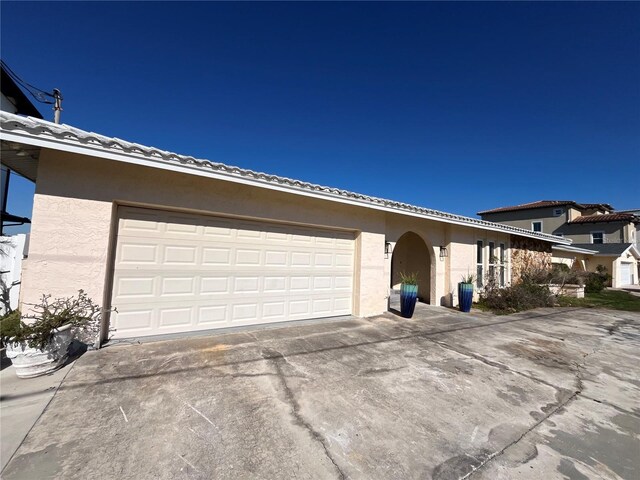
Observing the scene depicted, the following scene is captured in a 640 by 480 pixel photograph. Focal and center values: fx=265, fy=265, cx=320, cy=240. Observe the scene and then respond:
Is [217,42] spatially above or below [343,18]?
below

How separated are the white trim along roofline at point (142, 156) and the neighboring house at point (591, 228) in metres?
24.4

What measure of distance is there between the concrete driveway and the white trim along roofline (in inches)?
120

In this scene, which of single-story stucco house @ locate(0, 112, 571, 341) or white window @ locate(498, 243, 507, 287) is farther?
white window @ locate(498, 243, 507, 287)

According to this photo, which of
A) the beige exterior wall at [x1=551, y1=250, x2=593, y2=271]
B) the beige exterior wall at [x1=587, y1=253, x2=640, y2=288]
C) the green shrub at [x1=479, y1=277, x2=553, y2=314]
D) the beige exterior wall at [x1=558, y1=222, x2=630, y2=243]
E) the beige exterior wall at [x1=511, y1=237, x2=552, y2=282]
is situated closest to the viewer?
the green shrub at [x1=479, y1=277, x2=553, y2=314]

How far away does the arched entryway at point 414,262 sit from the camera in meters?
10.6

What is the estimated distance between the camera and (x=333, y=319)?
23.1ft

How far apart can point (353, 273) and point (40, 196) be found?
256 inches

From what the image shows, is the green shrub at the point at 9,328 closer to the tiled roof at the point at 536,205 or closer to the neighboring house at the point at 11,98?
the neighboring house at the point at 11,98

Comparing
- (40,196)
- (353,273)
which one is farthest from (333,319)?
(40,196)

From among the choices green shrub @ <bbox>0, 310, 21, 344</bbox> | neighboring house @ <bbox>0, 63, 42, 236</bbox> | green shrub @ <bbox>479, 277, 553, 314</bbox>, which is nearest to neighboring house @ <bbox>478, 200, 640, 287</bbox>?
green shrub @ <bbox>479, 277, 553, 314</bbox>

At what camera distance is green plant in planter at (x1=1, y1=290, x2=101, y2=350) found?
3.39 m

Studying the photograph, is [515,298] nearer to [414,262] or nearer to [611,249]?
[414,262]

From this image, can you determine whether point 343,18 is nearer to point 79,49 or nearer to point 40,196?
point 79,49

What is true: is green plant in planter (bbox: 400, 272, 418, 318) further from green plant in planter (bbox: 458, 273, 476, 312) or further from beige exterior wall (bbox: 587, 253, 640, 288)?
beige exterior wall (bbox: 587, 253, 640, 288)
